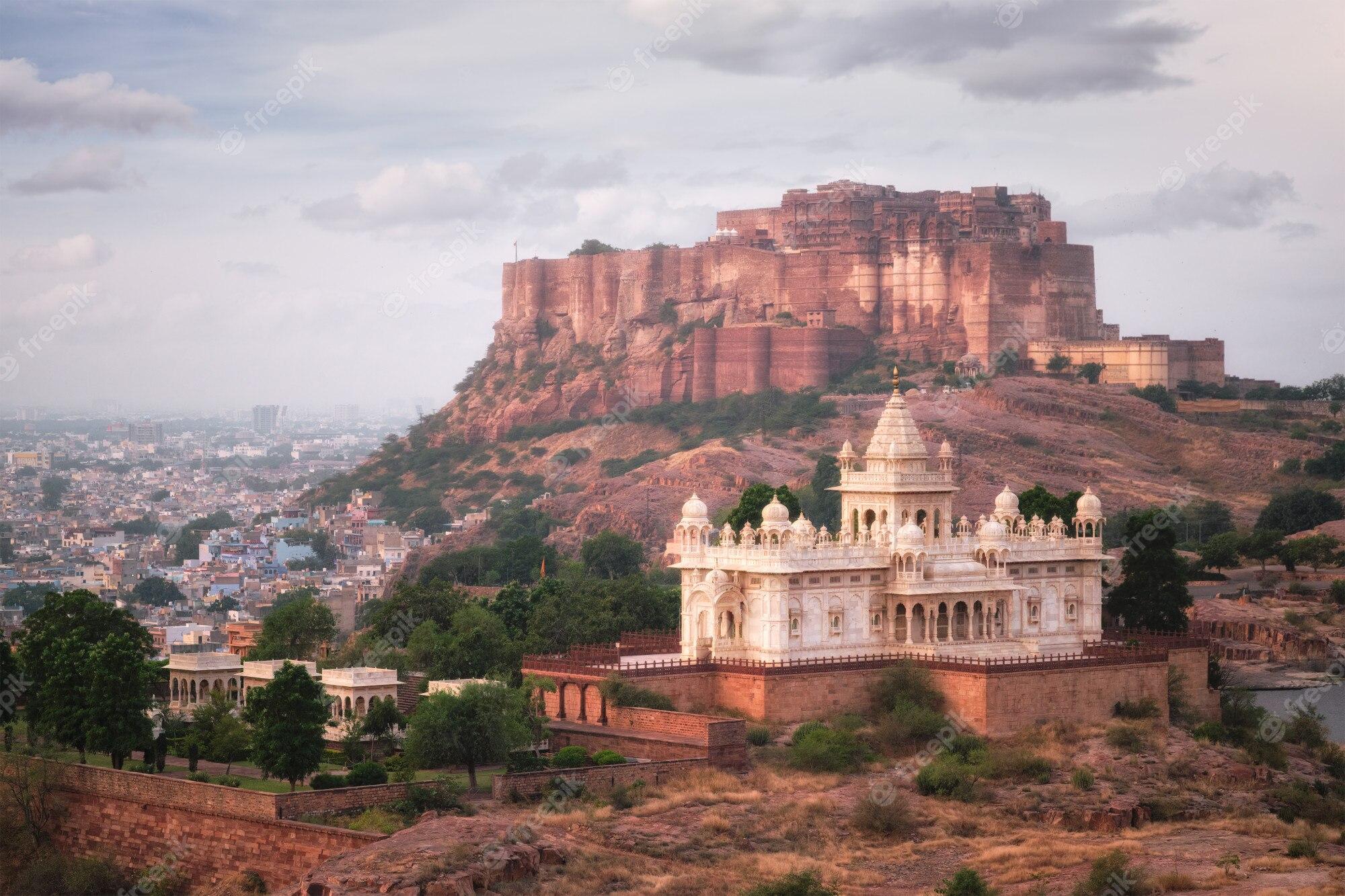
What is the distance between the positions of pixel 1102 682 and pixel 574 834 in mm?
17412

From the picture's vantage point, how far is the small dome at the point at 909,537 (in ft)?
198

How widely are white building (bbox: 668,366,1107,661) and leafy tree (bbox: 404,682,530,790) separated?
7.38 m

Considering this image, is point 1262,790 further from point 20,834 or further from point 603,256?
point 603,256

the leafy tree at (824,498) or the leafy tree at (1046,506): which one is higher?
the leafy tree at (824,498)

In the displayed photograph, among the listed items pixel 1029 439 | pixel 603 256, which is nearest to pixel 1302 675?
pixel 1029 439

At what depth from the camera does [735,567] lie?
58.9 m

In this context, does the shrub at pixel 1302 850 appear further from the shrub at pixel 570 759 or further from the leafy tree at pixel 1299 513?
the leafy tree at pixel 1299 513

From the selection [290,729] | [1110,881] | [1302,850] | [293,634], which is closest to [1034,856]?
[1110,881]

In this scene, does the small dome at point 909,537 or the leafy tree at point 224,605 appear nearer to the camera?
the small dome at point 909,537

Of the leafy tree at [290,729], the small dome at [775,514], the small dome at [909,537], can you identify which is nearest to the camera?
the leafy tree at [290,729]

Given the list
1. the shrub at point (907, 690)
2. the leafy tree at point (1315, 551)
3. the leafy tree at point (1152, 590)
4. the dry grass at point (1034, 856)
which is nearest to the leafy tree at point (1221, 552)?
the leafy tree at point (1315, 551)

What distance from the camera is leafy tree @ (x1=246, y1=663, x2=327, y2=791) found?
50.4 metres

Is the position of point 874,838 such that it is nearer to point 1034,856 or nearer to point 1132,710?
point 1034,856

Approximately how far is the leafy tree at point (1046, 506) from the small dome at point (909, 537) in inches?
488
